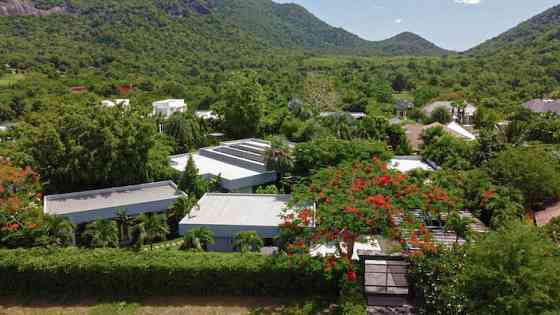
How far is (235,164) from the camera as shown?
29.1 metres

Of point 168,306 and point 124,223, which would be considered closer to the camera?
point 168,306

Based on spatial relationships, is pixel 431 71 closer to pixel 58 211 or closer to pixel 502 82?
pixel 502 82

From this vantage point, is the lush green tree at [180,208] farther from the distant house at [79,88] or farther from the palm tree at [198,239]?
the distant house at [79,88]

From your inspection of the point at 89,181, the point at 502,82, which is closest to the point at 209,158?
the point at 89,181

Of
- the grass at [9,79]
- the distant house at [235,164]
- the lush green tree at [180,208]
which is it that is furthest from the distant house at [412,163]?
the grass at [9,79]

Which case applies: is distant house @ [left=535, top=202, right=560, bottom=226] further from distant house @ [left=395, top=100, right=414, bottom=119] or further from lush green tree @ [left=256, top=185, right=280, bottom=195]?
distant house @ [left=395, top=100, right=414, bottom=119]

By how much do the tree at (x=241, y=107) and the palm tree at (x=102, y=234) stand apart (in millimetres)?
24061

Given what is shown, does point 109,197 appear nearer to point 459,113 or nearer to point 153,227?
point 153,227

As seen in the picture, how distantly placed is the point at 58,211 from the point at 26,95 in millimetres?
49632

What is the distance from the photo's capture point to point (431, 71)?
117062 millimetres

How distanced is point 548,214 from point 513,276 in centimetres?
1406

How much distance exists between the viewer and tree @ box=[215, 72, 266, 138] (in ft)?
132

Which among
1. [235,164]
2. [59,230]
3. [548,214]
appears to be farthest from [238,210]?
[548,214]

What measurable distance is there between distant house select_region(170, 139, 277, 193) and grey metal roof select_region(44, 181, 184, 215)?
3.14 m
